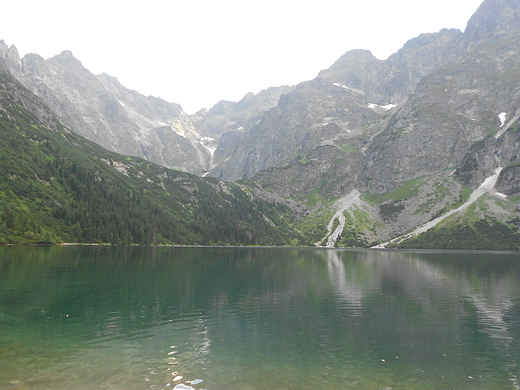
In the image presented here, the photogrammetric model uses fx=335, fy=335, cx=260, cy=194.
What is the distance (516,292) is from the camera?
6306 centimetres

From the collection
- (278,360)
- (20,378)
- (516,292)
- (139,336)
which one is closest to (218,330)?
(139,336)

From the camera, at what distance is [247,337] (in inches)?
1252

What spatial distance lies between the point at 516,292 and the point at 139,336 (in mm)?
67888

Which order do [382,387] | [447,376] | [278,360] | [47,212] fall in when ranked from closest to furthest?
[382,387] → [447,376] → [278,360] → [47,212]

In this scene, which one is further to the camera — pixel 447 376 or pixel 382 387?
pixel 447 376

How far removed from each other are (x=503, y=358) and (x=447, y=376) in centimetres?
855

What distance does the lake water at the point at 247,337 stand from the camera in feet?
71.7

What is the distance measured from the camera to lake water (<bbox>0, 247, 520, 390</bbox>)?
71.7 feet

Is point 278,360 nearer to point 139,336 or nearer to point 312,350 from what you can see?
point 312,350

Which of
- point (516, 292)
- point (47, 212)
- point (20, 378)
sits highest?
point (47, 212)

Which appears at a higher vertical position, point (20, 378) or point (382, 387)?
point (20, 378)

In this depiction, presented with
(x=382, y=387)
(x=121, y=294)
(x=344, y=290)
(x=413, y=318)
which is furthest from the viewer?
(x=344, y=290)

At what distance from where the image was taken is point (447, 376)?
23.6 m

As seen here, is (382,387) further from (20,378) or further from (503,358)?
(20,378)
